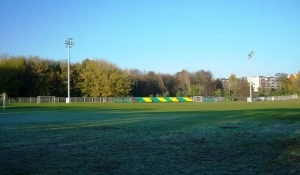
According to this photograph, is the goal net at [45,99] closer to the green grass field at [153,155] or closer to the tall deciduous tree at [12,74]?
the tall deciduous tree at [12,74]

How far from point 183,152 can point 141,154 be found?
51.3 inches

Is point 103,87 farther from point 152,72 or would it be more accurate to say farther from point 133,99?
point 152,72

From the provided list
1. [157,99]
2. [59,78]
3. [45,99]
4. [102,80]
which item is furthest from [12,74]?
[157,99]

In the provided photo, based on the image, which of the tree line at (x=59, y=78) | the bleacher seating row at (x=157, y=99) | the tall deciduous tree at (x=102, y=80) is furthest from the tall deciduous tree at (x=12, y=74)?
the bleacher seating row at (x=157, y=99)

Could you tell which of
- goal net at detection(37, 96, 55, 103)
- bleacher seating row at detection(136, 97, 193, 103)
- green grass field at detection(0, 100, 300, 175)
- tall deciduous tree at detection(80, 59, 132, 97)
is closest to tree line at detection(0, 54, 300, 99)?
tall deciduous tree at detection(80, 59, 132, 97)

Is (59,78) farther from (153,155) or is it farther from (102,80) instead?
(153,155)

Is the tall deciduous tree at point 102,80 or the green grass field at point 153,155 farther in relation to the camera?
the tall deciduous tree at point 102,80

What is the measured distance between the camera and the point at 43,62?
89.3 metres

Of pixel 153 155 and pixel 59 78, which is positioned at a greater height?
pixel 59 78

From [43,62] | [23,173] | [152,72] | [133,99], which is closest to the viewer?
[23,173]

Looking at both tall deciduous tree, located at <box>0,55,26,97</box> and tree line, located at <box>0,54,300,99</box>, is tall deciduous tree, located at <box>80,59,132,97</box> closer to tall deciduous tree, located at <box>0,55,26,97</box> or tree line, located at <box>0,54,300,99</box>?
tree line, located at <box>0,54,300,99</box>

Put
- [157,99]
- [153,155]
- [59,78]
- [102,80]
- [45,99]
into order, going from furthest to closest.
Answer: [157,99] < [102,80] < [59,78] < [45,99] < [153,155]

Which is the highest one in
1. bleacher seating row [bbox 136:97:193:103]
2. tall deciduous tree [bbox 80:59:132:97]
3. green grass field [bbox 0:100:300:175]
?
tall deciduous tree [bbox 80:59:132:97]

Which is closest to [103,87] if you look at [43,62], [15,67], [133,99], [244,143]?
[133,99]
